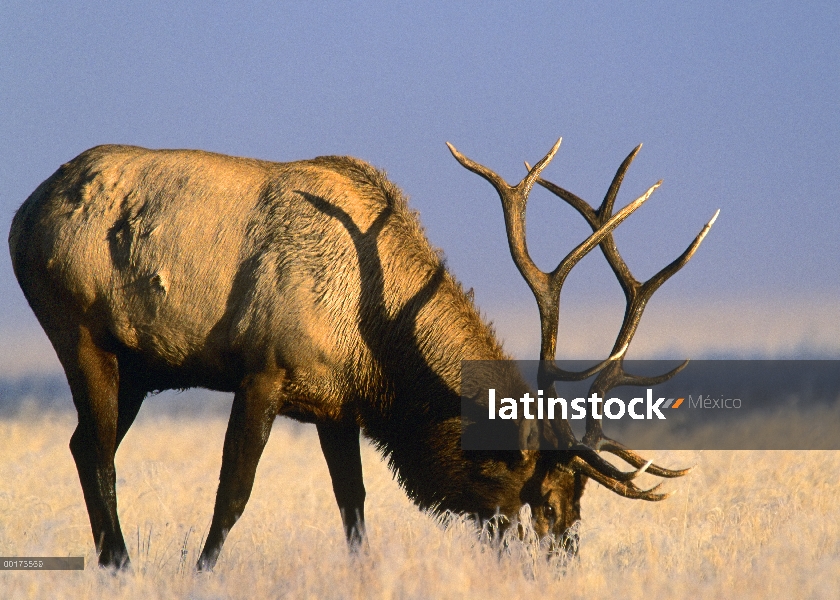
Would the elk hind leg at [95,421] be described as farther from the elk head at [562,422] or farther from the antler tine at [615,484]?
the antler tine at [615,484]

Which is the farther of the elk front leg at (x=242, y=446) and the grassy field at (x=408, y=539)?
the elk front leg at (x=242, y=446)

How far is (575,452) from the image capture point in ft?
21.2

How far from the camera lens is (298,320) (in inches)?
268

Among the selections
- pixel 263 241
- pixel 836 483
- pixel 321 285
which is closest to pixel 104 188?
pixel 263 241

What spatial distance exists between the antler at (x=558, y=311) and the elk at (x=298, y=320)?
0.01 meters

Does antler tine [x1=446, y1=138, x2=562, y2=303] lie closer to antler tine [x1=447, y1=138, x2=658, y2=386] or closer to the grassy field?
antler tine [x1=447, y1=138, x2=658, y2=386]

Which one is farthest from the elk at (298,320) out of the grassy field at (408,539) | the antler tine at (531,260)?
the grassy field at (408,539)

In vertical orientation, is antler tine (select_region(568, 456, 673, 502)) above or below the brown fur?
below

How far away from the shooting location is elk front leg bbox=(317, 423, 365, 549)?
7543 millimetres

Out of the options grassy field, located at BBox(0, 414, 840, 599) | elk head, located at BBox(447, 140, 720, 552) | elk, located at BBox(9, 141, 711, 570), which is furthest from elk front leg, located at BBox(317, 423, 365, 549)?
elk head, located at BBox(447, 140, 720, 552)

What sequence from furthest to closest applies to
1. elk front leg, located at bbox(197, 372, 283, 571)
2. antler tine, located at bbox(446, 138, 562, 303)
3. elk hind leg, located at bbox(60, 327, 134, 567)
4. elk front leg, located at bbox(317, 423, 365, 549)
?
elk front leg, located at bbox(317, 423, 365, 549) < elk hind leg, located at bbox(60, 327, 134, 567) < antler tine, located at bbox(446, 138, 562, 303) < elk front leg, located at bbox(197, 372, 283, 571)

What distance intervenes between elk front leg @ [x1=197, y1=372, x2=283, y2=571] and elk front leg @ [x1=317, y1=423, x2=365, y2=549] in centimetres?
84

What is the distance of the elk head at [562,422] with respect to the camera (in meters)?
6.44

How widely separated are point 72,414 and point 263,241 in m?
10.7
